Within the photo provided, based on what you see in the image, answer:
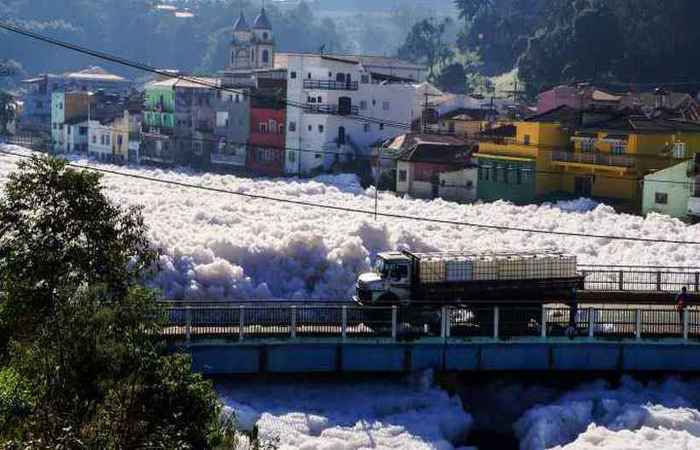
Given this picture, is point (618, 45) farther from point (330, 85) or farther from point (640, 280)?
point (640, 280)

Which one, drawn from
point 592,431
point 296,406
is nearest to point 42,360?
point 296,406

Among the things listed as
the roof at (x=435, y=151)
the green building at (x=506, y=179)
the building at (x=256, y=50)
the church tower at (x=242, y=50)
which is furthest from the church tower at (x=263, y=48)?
the green building at (x=506, y=179)

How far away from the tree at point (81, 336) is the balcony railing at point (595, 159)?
1394 inches

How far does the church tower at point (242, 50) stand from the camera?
105m

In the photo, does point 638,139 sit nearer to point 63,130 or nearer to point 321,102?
point 321,102

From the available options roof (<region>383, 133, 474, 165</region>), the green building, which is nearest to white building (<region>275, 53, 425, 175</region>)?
roof (<region>383, 133, 474, 165</region>)

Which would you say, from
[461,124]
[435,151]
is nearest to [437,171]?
[435,151]

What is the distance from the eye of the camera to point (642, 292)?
31.6 m

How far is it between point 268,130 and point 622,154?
87.3ft

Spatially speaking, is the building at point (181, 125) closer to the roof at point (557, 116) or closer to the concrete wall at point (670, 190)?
the roof at point (557, 116)

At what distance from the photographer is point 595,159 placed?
175ft

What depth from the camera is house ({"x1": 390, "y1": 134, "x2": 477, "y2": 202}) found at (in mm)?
58531

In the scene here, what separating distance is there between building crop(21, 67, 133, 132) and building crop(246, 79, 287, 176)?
29.2 m

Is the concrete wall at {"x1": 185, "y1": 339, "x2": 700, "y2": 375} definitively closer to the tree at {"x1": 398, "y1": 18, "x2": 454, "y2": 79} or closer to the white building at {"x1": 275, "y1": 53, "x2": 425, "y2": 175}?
the white building at {"x1": 275, "y1": 53, "x2": 425, "y2": 175}
